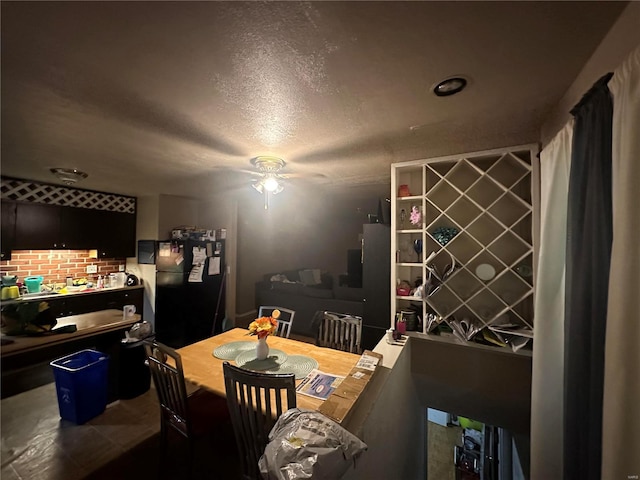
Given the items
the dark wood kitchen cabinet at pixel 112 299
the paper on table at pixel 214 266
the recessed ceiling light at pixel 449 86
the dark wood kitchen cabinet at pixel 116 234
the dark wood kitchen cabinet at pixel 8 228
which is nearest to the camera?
the dark wood kitchen cabinet at pixel 8 228

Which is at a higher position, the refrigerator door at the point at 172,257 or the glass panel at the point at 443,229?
the glass panel at the point at 443,229

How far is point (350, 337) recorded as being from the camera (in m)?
2.01

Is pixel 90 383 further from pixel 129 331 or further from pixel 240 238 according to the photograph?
pixel 240 238

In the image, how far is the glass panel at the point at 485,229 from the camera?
1656 millimetres

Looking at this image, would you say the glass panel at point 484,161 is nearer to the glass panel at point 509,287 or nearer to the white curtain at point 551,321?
the white curtain at point 551,321

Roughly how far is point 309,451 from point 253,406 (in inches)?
22.6

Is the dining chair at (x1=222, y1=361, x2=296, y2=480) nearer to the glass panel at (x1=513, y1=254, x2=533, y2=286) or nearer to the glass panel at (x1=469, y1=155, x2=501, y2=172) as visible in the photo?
the glass panel at (x1=513, y1=254, x2=533, y2=286)

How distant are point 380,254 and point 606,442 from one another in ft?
5.05

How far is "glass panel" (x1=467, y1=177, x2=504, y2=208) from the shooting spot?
1655mm

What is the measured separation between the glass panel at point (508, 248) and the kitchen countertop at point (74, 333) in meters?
2.19

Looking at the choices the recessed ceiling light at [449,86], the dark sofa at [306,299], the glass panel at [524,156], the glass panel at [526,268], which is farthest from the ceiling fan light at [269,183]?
the dark sofa at [306,299]

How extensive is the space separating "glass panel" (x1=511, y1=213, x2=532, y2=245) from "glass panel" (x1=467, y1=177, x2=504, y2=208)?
217mm

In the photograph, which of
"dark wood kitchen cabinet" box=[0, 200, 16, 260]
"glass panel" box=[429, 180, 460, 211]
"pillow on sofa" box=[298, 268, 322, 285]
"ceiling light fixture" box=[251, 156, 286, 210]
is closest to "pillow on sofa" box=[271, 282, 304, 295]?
"pillow on sofa" box=[298, 268, 322, 285]

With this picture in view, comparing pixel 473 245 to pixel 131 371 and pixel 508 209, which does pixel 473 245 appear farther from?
pixel 131 371
